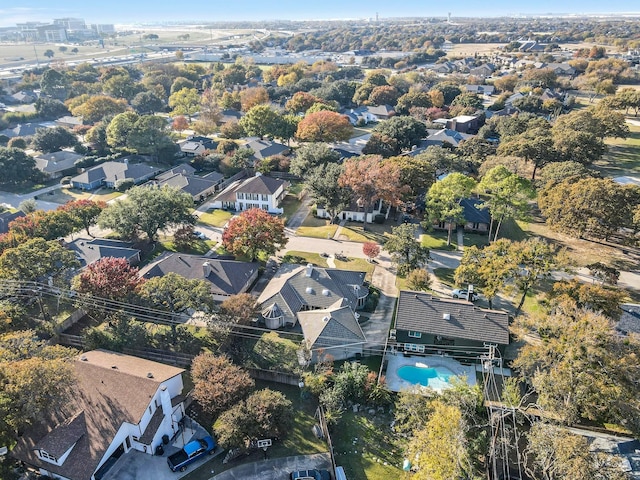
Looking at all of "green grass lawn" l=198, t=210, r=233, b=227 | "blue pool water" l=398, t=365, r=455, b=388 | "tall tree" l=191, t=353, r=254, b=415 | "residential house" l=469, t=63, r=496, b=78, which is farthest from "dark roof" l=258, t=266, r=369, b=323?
"residential house" l=469, t=63, r=496, b=78

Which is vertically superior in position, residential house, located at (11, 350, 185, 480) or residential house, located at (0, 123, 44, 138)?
residential house, located at (0, 123, 44, 138)

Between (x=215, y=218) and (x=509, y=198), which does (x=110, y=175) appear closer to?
(x=215, y=218)

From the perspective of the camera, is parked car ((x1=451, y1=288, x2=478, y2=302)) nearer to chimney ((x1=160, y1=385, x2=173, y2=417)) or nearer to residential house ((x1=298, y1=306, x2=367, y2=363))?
residential house ((x1=298, y1=306, x2=367, y2=363))

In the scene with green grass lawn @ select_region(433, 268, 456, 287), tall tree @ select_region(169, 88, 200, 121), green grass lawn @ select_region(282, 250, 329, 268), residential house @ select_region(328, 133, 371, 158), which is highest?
tall tree @ select_region(169, 88, 200, 121)

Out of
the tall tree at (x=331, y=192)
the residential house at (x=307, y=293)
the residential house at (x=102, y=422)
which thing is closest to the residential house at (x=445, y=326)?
the residential house at (x=307, y=293)

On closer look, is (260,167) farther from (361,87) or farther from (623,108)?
(623,108)

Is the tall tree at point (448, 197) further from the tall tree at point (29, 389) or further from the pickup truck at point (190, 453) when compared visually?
the tall tree at point (29, 389)

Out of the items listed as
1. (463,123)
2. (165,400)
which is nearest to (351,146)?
(463,123)

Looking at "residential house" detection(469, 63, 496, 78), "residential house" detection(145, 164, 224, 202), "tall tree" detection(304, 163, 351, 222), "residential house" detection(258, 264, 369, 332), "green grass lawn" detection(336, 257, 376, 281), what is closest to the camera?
"residential house" detection(258, 264, 369, 332)
